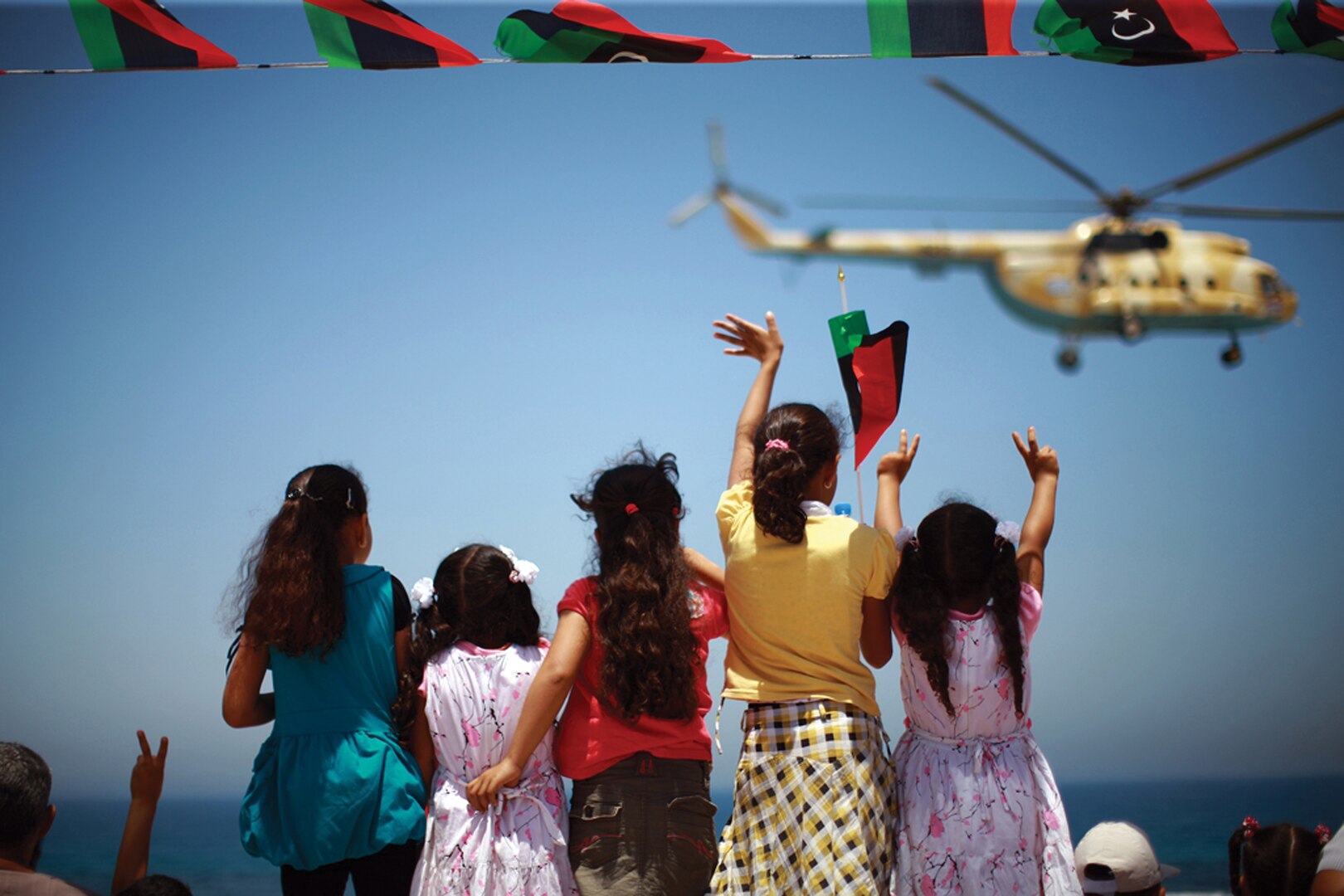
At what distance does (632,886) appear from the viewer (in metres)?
2.52

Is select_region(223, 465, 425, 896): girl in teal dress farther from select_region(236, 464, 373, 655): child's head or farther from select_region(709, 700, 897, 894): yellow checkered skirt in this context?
select_region(709, 700, 897, 894): yellow checkered skirt

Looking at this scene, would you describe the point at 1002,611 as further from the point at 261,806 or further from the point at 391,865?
the point at 261,806

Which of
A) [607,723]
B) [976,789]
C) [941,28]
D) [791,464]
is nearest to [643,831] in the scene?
[607,723]

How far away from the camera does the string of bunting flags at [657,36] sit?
12.0 feet

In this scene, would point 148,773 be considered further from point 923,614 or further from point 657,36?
point 657,36

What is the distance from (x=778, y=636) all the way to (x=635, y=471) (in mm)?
539

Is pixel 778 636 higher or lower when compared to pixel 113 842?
higher

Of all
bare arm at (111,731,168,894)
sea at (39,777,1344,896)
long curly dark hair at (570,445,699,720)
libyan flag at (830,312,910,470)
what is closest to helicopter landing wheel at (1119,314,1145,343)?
libyan flag at (830,312,910,470)

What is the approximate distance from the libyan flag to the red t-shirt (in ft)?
2.59

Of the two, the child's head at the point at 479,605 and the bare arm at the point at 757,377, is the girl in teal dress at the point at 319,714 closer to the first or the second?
the child's head at the point at 479,605

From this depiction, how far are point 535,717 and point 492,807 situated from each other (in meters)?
0.27

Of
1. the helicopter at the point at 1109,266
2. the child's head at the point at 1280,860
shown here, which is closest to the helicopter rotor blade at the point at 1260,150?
the helicopter at the point at 1109,266

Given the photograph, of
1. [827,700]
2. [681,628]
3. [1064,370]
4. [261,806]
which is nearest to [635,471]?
[681,628]

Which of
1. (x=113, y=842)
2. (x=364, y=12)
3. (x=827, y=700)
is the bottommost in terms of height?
(x=113, y=842)
